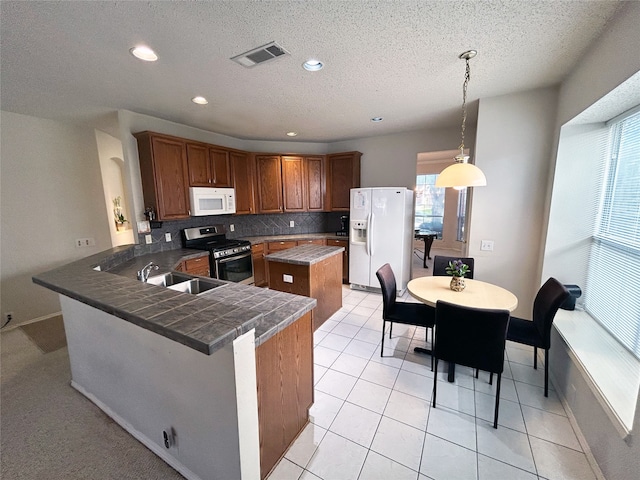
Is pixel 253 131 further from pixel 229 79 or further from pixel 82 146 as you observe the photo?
pixel 82 146

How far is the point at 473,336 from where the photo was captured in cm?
173

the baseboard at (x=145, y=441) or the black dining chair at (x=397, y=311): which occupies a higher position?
the black dining chair at (x=397, y=311)

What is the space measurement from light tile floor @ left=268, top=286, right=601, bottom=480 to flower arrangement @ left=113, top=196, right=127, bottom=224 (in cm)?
498

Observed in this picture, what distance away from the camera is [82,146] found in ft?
12.0

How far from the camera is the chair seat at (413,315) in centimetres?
238

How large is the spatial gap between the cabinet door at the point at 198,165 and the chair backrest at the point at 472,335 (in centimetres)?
342

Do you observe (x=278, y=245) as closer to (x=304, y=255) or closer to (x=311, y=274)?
(x=304, y=255)

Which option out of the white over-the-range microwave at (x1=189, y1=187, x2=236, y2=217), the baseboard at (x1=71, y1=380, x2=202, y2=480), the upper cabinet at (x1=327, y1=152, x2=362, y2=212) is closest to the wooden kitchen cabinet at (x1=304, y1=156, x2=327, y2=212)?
the upper cabinet at (x1=327, y1=152, x2=362, y2=212)

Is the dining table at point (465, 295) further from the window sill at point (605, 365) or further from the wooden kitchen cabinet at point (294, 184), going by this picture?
the wooden kitchen cabinet at point (294, 184)

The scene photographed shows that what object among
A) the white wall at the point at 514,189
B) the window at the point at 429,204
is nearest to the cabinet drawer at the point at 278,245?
the white wall at the point at 514,189

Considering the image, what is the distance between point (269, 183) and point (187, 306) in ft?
12.3

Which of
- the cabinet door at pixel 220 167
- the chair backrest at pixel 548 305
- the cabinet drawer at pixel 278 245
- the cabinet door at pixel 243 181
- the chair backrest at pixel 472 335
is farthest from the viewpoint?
the cabinet drawer at pixel 278 245

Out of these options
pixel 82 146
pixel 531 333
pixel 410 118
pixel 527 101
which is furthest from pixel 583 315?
pixel 82 146

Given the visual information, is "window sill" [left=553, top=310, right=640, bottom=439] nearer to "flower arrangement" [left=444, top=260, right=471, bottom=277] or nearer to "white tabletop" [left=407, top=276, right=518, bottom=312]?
"white tabletop" [left=407, top=276, right=518, bottom=312]
